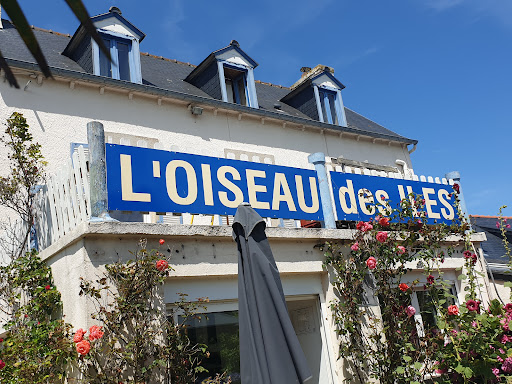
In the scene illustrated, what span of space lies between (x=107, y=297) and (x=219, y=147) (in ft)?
19.2

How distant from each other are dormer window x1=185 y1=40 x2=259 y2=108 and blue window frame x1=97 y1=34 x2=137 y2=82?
181cm

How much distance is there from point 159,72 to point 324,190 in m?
6.20

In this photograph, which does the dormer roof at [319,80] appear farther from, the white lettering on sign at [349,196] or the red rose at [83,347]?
the red rose at [83,347]

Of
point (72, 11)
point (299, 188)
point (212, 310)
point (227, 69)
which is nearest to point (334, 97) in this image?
point (227, 69)

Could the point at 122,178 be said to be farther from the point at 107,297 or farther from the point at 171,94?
the point at 171,94

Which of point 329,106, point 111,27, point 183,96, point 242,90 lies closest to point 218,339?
point 183,96

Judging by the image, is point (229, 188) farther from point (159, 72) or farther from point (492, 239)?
point (492, 239)

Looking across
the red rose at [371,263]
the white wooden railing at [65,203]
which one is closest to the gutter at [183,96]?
the white wooden railing at [65,203]

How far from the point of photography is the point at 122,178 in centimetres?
470

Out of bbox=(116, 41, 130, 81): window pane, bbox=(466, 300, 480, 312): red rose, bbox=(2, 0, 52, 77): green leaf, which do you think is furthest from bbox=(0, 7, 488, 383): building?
bbox=(2, 0, 52, 77): green leaf

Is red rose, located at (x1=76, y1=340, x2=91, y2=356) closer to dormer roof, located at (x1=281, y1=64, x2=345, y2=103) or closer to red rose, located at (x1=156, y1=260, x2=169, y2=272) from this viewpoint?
red rose, located at (x1=156, y1=260, x2=169, y2=272)

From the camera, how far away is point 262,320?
12.3 feet

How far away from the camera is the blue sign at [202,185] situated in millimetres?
4730

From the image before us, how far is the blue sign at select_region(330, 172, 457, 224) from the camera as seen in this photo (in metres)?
6.46
